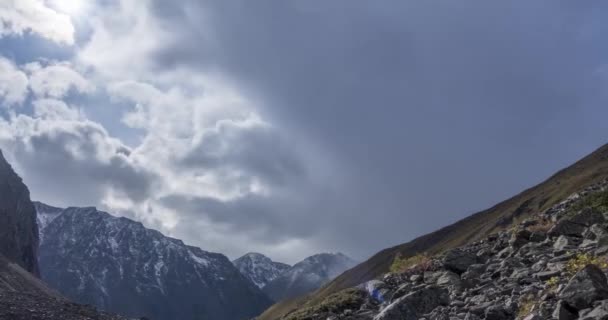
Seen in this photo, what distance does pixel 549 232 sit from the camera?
28.8m

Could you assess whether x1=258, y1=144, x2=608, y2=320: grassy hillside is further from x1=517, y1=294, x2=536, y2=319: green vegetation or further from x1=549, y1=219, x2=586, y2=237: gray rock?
x1=517, y1=294, x2=536, y2=319: green vegetation

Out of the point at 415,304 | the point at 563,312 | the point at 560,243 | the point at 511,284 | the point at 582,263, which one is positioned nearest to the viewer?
the point at 563,312

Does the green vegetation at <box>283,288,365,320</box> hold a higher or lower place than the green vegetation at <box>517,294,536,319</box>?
higher

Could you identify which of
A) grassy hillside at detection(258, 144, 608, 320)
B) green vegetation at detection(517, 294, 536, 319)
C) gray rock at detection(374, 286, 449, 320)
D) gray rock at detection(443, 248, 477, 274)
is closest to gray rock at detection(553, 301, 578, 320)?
green vegetation at detection(517, 294, 536, 319)

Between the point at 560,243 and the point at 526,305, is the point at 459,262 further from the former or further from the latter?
the point at 526,305

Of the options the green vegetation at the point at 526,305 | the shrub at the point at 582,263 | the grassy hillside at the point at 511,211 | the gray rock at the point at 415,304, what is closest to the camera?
the green vegetation at the point at 526,305

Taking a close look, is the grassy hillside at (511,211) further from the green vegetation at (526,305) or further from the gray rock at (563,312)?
the gray rock at (563,312)

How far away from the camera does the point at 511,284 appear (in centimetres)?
2131

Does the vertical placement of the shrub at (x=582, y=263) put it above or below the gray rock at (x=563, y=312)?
above

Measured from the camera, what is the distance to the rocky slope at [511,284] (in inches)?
594

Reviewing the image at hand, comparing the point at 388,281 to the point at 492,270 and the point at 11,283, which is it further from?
the point at 11,283

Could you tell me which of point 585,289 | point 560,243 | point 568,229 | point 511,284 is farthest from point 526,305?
point 568,229

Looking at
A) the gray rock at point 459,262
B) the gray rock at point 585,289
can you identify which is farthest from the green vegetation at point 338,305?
the gray rock at point 585,289

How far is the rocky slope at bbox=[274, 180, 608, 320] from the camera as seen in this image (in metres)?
15.1
